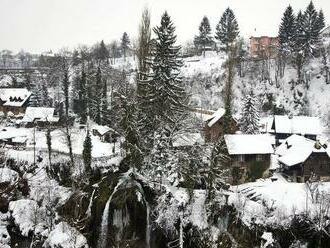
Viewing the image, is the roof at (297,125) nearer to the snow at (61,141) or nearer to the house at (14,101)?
the snow at (61,141)

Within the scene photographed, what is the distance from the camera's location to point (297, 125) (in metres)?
62.8

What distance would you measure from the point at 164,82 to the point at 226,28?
69802 millimetres

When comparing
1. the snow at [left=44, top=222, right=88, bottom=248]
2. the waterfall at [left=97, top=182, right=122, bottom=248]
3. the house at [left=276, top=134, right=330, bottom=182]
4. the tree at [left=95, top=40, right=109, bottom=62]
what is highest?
the tree at [left=95, top=40, right=109, bottom=62]

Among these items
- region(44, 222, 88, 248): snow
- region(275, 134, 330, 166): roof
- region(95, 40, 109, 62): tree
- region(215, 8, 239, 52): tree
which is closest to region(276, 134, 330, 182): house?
region(275, 134, 330, 166): roof

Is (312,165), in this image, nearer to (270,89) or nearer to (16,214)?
(16,214)

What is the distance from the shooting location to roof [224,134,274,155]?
46209mm

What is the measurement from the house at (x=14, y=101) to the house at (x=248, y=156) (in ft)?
165

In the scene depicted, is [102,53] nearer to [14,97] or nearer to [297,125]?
[14,97]

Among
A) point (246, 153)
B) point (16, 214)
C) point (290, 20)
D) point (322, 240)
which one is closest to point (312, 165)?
point (246, 153)

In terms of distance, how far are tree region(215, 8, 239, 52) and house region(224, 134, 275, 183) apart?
→ 52.2 m

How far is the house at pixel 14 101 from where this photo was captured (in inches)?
3137

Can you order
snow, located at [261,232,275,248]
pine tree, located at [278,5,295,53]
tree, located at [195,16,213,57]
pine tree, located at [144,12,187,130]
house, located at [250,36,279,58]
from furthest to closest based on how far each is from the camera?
1. tree, located at [195,16,213,57]
2. house, located at [250,36,279,58]
3. pine tree, located at [278,5,295,53]
4. pine tree, located at [144,12,187,130]
5. snow, located at [261,232,275,248]

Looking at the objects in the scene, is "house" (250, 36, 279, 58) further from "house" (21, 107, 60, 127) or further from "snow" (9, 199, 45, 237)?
"snow" (9, 199, 45, 237)

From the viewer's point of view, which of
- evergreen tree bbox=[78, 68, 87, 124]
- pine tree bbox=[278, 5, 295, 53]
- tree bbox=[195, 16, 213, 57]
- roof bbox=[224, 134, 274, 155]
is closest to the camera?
roof bbox=[224, 134, 274, 155]
